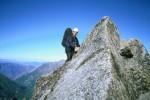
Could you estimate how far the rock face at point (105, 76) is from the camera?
1052cm

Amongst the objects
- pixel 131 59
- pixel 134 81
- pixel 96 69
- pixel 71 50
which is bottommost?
pixel 134 81

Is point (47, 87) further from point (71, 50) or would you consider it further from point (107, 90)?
point (107, 90)

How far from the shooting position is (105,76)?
35.7 feet

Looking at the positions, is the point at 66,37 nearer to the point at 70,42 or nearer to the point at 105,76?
the point at 70,42

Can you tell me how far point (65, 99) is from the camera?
1144 centimetres

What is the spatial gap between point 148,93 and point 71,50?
966 cm

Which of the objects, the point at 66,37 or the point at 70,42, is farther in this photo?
the point at 70,42

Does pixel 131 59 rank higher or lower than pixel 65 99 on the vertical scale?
higher

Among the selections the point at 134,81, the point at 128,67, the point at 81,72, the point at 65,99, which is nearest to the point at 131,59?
the point at 128,67

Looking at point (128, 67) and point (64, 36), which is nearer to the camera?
point (128, 67)

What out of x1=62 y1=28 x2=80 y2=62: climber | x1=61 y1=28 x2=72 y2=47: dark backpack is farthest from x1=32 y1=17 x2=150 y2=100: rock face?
x1=61 y1=28 x2=72 y2=47: dark backpack

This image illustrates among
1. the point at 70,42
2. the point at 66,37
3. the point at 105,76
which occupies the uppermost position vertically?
the point at 66,37

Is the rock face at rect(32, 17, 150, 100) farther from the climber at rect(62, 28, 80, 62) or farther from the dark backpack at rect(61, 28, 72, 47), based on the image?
the dark backpack at rect(61, 28, 72, 47)

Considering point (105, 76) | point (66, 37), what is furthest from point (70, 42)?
point (105, 76)
